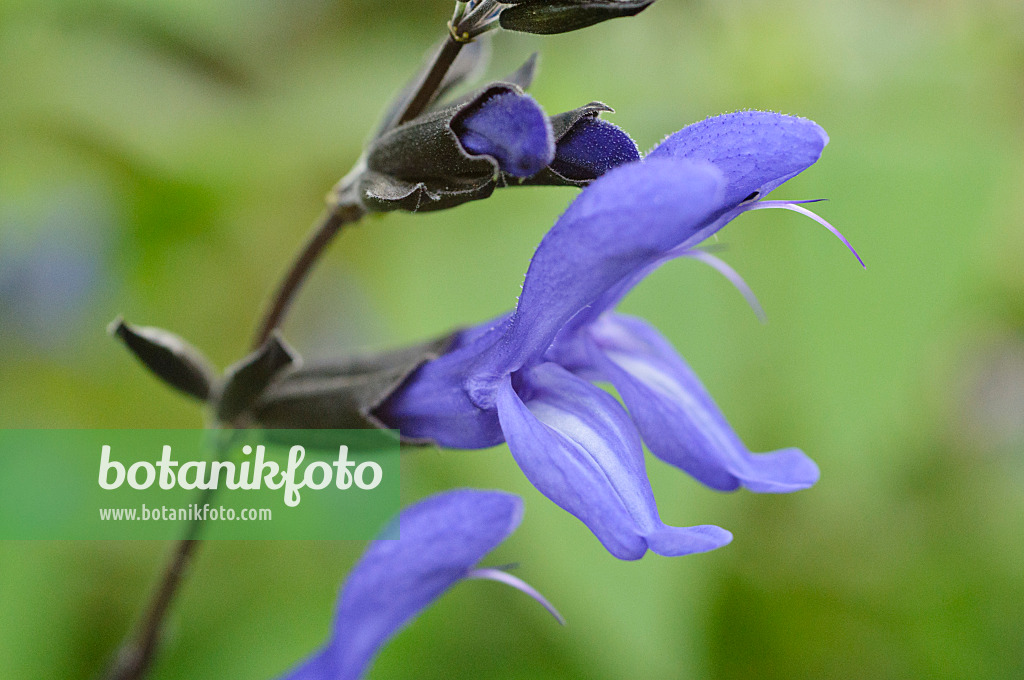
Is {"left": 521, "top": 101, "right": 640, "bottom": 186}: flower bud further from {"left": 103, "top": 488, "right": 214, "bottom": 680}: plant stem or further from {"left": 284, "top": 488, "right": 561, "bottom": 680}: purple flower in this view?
{"left": 103, "top": 488, "right": 214, "bottom": 680}: plant stem

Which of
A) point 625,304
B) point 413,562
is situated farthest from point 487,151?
point 625,304

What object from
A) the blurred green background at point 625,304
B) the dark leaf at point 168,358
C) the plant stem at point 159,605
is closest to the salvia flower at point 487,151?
the dark leaf at point 168,358

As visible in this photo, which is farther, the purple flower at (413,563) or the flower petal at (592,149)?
the purple flower at (413,563)

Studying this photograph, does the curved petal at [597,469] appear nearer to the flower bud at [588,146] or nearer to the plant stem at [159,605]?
the flower bud at [588,146]

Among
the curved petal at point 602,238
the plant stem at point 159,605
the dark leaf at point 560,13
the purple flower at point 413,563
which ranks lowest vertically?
the plant stem at point 159,605

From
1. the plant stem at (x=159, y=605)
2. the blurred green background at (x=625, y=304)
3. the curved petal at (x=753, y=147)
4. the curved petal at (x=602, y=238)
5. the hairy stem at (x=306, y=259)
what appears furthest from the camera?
the blurred green background at (x=625, y=304)

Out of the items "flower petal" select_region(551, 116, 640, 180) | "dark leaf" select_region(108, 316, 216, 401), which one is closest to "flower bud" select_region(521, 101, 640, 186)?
"flower petal" select_region(551, 116, 640, 180)
